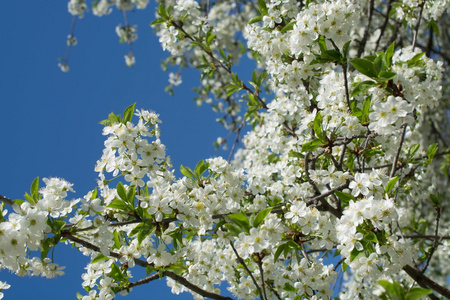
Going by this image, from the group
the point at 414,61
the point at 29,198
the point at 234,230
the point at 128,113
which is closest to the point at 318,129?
the point at 414,61

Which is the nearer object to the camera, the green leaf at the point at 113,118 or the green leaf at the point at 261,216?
the green leaf at the point at 261,216

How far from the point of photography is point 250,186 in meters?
3.03

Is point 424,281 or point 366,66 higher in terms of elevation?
point 366,66

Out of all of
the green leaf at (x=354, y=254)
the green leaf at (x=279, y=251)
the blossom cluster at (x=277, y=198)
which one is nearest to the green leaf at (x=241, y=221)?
the blossom cluster at (x=277, y=198)

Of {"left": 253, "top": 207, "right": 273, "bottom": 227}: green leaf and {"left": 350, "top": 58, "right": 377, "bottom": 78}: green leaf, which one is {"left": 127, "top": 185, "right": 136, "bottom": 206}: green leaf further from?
{"left": 350, "top": 58, "right": 377, "bottom": 78}: green leaf

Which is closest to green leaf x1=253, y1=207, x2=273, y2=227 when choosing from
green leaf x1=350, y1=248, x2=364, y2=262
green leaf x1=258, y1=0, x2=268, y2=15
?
green leaf x1=350, y1=248, x2=364, y2=262

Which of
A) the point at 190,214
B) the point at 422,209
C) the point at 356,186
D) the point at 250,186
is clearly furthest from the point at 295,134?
the point at 422,209

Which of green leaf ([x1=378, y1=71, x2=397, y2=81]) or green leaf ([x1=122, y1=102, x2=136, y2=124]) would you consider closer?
green leaf ([x1=378, y1=71, x2=397, y2=81])

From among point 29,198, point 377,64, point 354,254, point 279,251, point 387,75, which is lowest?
point 354,254

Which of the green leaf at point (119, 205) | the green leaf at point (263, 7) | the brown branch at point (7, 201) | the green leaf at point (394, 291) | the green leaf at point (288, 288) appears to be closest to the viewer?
the green leaf at point (394, 291)

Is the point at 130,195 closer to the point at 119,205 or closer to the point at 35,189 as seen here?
the point at 119,205

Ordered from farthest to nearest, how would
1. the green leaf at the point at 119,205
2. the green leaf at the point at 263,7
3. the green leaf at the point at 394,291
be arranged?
1. the green leaf at the point at 263,7
2. the green leaf at the point at 119,205
3. the green leaf at the point at 394,291

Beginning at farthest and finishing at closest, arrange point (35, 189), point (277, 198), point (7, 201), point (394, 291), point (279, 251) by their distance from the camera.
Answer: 1. point (277, 198)
2. point (279, 251)
3. point (35, 189)
4. point (7, 201)
5. point (394, 291)

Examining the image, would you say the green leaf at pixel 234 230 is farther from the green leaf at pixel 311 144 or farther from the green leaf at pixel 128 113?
the green leaf at pixel 128 113
